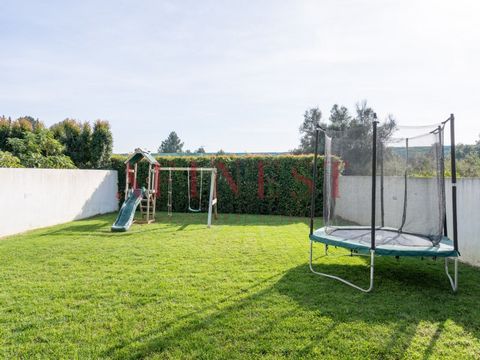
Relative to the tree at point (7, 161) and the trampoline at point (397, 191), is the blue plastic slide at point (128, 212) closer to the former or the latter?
the tree at point (7, 161)

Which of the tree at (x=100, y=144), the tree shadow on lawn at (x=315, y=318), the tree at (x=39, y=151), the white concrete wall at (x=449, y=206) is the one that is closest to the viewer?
the tree shadow on lawn at (x=315, y=318)

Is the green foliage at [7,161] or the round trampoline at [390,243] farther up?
the green foliage at [7,161]

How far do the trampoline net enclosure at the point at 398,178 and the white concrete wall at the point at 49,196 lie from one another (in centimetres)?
673

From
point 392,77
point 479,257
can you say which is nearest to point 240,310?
point 479,257

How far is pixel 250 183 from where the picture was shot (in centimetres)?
1180

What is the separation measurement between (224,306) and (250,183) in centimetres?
873

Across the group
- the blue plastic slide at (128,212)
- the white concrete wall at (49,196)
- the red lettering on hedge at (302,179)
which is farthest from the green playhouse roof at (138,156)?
the red lettering on hedge at (302,179)

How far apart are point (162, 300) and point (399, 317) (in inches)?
89.7

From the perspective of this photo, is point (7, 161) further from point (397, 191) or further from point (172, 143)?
point (172, 143)

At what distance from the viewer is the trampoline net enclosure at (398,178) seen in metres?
4.46

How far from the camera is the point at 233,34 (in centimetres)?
760

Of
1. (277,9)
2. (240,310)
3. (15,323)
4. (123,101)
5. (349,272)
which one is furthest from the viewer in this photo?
(123,101)

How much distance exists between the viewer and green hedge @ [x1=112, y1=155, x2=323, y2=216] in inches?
446

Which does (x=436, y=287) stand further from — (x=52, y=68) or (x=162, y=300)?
(x=52, y=68)
